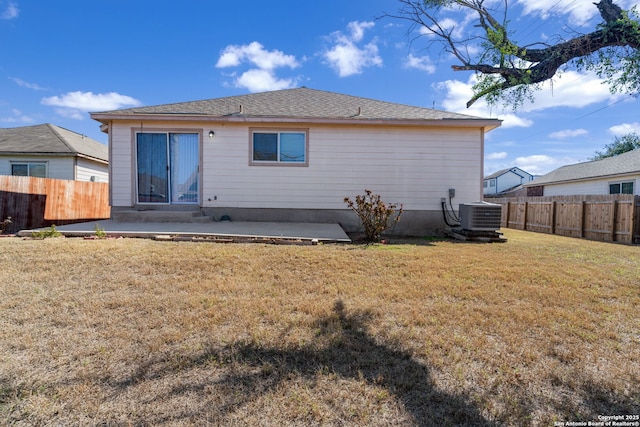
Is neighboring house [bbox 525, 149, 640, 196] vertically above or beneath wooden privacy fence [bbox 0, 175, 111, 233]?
above

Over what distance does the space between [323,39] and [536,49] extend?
919 cm

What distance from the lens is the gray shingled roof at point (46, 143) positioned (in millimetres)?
14039

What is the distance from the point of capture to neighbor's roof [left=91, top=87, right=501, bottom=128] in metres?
8.59

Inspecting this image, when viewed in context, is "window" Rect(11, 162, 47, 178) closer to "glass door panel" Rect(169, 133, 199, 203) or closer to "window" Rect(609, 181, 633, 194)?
"glass door panel" Rect(169, 133, 199, 203)

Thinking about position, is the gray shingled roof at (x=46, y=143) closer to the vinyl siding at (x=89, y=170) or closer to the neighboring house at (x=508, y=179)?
the vinyl siding at (x=89, y=170)

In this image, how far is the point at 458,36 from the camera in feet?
16.8

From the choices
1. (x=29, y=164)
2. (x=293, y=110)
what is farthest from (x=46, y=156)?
(x=293, y=110)

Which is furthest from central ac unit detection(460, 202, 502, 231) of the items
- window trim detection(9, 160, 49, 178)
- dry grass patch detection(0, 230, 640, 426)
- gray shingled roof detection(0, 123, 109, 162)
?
window trim detection(9, 160, 49, 178)

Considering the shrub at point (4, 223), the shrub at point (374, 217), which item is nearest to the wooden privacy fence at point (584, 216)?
the shrub at point (374, 217)

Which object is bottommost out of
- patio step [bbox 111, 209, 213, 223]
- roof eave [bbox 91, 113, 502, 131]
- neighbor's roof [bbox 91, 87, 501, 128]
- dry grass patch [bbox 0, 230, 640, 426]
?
dry grass patch [bbox 0, 230, 640, 426]

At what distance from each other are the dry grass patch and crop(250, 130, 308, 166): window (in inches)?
184

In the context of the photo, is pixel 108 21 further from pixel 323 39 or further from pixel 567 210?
pixel 567 210

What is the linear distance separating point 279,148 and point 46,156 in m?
12.7

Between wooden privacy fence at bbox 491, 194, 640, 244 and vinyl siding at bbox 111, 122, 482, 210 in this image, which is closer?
vinyl siding at bbox 111, 122, 482, 210
